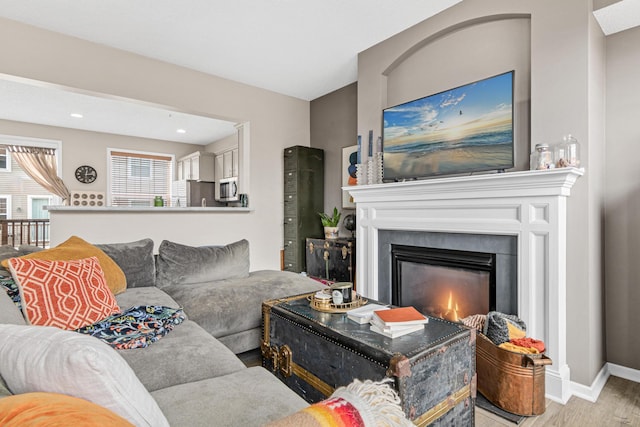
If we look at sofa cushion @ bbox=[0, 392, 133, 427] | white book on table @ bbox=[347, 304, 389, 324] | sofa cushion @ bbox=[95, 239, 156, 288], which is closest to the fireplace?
white book on table @ bbox=[347, 304, 389, 324]

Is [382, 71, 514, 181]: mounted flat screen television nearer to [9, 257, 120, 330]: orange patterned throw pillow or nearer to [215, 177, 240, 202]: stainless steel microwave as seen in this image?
[9, 257, 120, 330]: orange patterned throw pillow

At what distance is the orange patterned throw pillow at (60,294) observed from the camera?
1.60 metres

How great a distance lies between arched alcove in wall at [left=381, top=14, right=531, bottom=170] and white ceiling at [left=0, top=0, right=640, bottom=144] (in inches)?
10.2

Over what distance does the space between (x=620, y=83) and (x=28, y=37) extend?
4686 mm

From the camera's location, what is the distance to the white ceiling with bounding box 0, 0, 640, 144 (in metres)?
2.66

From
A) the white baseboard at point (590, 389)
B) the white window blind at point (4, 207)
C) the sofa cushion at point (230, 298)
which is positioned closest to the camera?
the white baseboard at point (590, 389)

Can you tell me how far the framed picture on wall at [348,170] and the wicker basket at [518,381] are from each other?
242 cm

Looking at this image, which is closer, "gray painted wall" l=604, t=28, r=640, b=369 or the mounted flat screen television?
"gray painted wall" l=604, t=28, r=640, b=369

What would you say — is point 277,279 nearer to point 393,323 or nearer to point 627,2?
point 393,323

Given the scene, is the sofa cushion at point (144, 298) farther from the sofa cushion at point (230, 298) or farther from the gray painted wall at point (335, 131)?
the gray painted wall at point (335, 131)

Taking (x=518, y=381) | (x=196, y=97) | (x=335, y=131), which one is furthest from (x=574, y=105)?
(x=196, y=97)

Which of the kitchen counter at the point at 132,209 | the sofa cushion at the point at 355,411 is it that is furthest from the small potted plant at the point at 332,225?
the sofa cushion at the point at 355,411

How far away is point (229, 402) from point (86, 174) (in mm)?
6604

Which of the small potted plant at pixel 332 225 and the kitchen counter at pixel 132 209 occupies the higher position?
the kitchen counter at pixel 132 209
